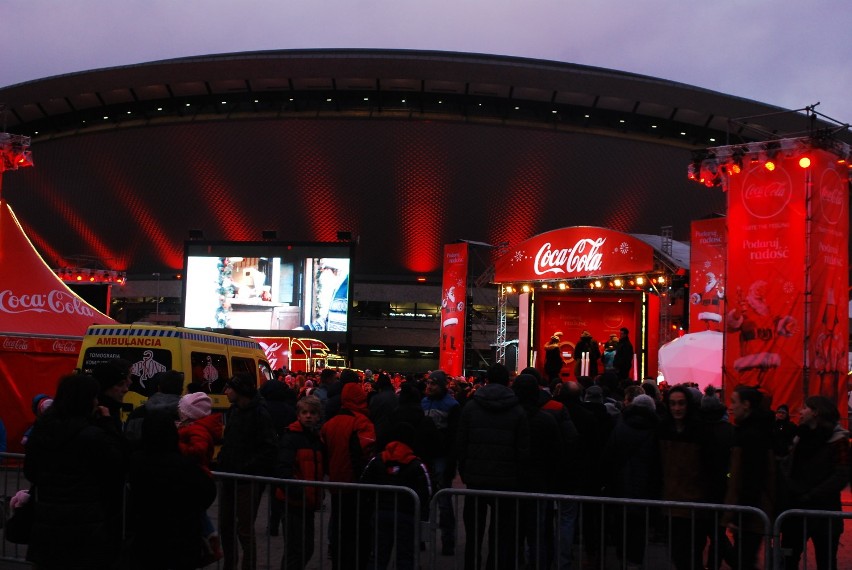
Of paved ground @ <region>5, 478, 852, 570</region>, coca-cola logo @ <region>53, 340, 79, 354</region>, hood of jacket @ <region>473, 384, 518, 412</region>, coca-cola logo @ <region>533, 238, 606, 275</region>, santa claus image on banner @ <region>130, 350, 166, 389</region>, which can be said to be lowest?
paved ground @ <region>5, 478, 852, 570</region>

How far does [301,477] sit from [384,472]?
71 centimetres

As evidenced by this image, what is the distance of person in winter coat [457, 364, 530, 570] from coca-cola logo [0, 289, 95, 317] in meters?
13.6

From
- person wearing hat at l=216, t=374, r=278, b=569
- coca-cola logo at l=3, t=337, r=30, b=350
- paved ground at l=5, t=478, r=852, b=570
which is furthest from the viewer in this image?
→ coca-cola logo at l=3, t=337, r=30, b=350

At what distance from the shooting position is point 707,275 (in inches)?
970

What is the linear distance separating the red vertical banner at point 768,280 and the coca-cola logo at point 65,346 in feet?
35.1

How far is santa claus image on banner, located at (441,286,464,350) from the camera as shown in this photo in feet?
97.3

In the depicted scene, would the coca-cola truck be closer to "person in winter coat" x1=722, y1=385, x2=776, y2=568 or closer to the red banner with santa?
the red banner with santa

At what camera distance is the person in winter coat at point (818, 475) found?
6.74 m

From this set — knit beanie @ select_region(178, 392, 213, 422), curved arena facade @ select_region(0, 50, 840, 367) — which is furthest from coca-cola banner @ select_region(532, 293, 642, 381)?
knit beanie @ select_region(178, 392, 213, 422)

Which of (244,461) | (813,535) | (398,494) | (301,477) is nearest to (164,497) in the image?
(398,494)

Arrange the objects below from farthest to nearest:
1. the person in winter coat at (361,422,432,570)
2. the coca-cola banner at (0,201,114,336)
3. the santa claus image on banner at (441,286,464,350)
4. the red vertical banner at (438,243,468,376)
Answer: the santa claus image on banner at (441,286,464,350) < the red vertical banner at (438,243,468,376) < the coca-cola banner at (0,201,114,336) < the person in winter coat at (361,422,432,570)

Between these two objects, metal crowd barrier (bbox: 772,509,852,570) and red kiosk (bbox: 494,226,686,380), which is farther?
red kiosk (bbox: 494,226,686,380)

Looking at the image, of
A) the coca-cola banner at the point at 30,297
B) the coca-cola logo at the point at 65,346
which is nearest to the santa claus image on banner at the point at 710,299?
the coca-cola banner at the point at 30,297

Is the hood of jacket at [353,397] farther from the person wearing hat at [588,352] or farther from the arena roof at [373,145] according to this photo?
the arena roof at [373,145]
